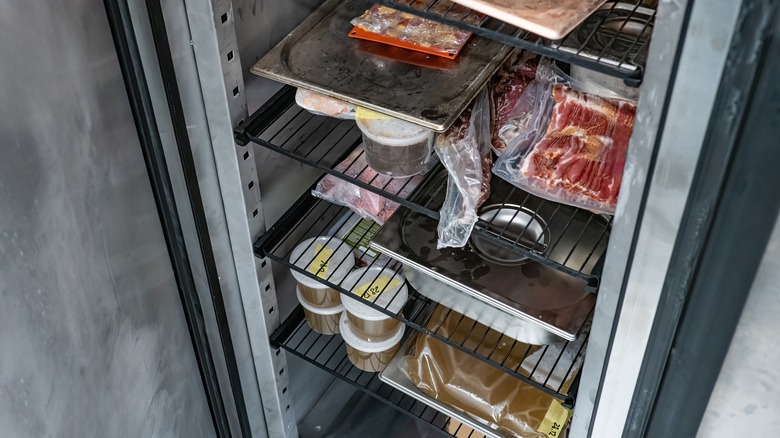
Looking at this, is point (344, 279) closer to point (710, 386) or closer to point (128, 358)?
point (128, 358)

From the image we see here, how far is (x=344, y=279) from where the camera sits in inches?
61.9

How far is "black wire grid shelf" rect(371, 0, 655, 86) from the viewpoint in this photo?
0.96 meters

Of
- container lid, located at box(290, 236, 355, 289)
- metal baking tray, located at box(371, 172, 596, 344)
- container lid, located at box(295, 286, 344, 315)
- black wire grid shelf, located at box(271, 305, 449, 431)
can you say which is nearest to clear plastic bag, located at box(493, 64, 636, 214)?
metal baking tray, located at box(371, 172, 596, 344)

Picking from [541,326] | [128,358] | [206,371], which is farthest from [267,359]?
[541,326]

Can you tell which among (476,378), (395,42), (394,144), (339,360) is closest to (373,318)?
(476,378)

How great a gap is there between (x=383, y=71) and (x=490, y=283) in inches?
14.9

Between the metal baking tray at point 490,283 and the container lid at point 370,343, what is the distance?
21cm

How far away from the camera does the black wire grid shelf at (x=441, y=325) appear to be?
1453mm

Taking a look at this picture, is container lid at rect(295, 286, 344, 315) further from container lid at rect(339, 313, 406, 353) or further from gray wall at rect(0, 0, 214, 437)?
gray wall at rect(0, 0, 214, 437)

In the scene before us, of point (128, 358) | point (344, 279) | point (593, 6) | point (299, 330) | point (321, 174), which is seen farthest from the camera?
point (299, 330)

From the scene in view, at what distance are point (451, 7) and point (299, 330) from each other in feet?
2.80

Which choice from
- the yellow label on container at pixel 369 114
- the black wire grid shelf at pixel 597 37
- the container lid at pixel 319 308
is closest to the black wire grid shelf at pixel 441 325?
the container lid at pixel 319 308

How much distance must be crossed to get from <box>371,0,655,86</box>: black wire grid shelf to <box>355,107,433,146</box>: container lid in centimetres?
17

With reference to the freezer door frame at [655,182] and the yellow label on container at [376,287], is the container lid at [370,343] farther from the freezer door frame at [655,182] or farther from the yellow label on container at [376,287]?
the freezer door frame at [655,182]
